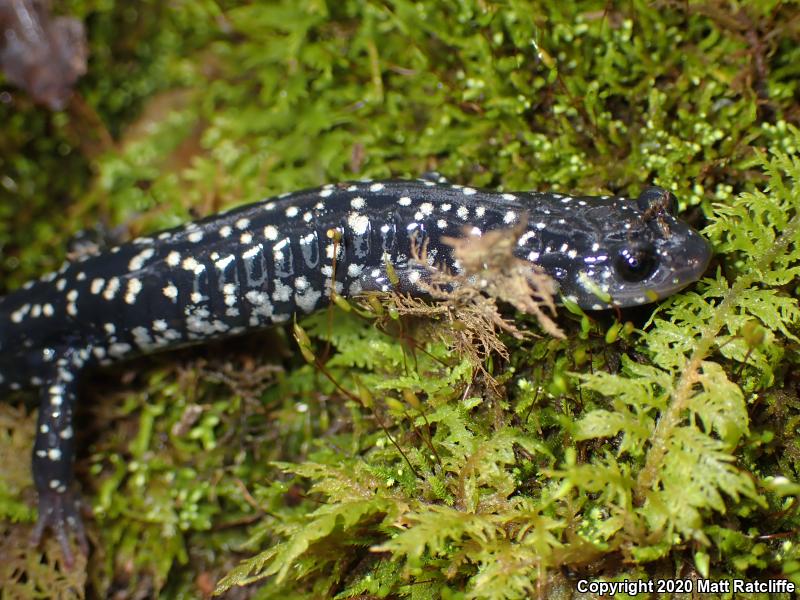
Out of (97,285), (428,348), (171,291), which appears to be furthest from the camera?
(97,285)

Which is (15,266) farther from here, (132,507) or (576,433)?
(576,433)

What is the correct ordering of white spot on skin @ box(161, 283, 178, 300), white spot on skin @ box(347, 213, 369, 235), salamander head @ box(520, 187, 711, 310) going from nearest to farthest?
salamander head @ box(520, 187, 711, 310) < white spot on skin @ box(347, 213, 369, 235) < white spot on skin @ box(161, 283, 178, 300)

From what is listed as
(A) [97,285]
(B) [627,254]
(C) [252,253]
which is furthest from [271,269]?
(B) [627,254]

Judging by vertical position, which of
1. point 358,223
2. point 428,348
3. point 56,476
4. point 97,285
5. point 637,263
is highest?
point 358,223

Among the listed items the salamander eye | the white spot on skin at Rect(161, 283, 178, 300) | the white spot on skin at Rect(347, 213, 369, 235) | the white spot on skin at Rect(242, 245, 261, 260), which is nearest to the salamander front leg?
the white spot on skin at Rect(161, 283, 178, 300)

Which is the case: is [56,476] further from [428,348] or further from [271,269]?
[428,348]

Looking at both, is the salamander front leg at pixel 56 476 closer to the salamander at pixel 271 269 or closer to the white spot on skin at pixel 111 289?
the salamander at pixel 271 269

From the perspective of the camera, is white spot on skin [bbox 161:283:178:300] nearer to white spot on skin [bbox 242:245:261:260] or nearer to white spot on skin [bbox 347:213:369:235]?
white spot on skin [bbox 242:245:261:260]
